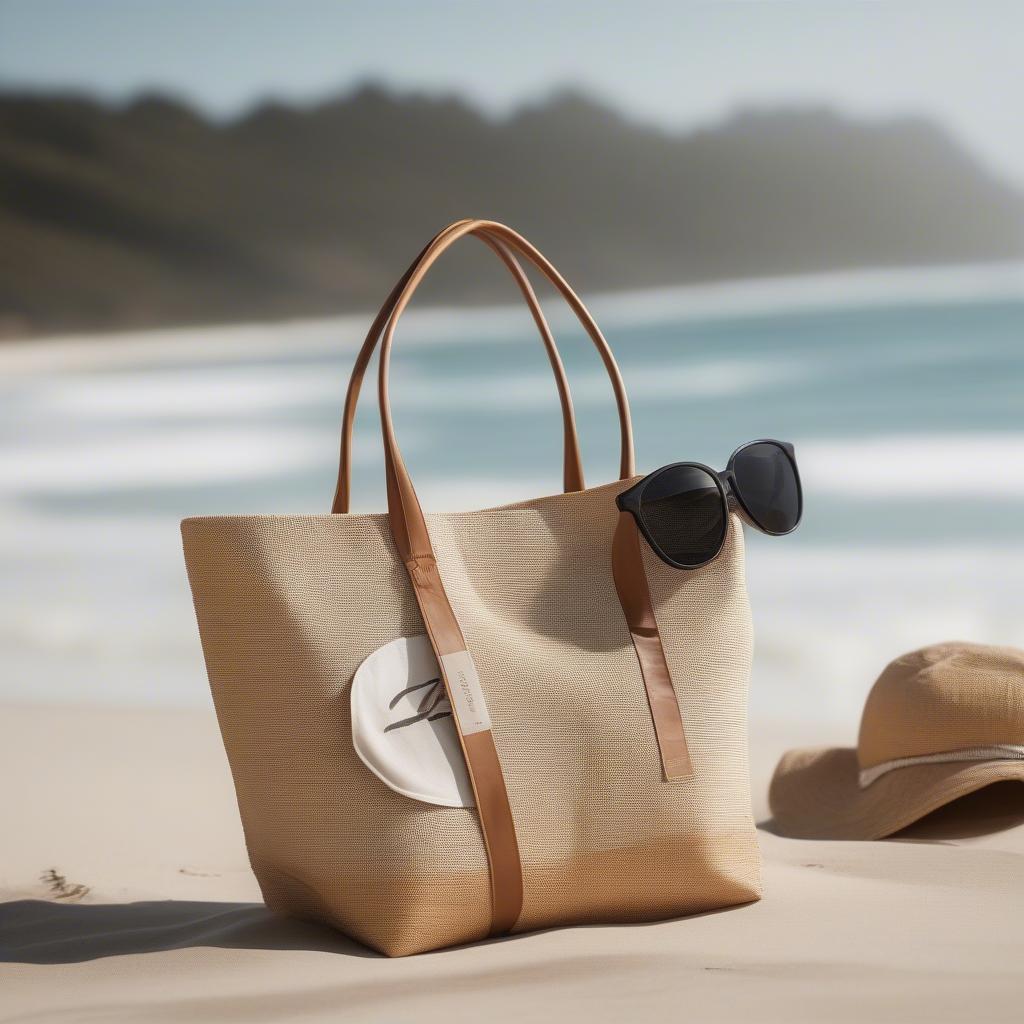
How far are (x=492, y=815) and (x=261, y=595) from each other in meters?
0.31

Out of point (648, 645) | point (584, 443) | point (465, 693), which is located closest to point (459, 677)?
point (465, 693)

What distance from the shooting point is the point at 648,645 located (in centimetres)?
130

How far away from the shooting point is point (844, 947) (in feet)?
3.72

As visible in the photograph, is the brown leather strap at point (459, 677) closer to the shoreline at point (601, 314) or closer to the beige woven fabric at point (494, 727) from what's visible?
the beige woven fabric at point (494, 727)

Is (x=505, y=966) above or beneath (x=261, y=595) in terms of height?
beneath

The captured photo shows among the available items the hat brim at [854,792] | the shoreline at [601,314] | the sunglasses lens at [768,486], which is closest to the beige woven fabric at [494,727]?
the sunglasses lens at [768,486]

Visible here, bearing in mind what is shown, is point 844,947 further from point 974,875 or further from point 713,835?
point 974,875

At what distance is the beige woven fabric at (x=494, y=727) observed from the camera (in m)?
1.19

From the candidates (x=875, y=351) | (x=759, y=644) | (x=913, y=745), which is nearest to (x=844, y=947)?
(x=913, y=745)

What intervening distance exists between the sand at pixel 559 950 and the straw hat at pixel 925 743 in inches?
2.3

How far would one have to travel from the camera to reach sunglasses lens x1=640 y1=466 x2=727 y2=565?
1.30 m

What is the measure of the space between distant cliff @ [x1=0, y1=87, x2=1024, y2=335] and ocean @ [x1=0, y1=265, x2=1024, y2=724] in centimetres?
33

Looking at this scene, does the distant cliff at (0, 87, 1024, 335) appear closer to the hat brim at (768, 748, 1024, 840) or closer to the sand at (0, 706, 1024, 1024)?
the hat brim at (768, 748, 1024, 840)

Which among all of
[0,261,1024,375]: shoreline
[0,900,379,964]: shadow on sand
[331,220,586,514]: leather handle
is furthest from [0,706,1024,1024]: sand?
[0,261,1024,375]: shoreline
